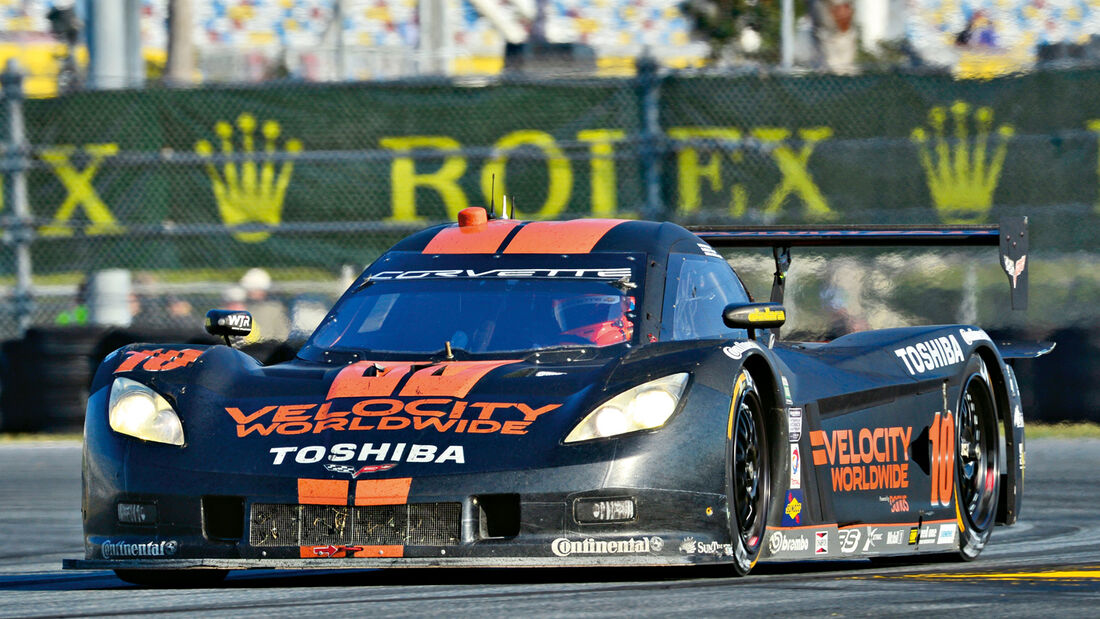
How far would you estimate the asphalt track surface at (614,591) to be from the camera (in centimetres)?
531

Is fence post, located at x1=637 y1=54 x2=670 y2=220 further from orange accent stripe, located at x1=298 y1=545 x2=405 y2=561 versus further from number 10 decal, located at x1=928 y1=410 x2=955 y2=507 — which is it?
orange accent stripe, located at x1=298 y1=545 x2=405 y2=561

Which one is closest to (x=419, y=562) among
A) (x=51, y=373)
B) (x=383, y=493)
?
(x=383, y=493)

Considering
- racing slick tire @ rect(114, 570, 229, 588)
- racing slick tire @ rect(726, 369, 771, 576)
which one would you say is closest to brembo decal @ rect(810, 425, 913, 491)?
racing slick tire @ rect(726, 369, 771, 576)

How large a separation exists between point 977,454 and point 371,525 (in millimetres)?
3213

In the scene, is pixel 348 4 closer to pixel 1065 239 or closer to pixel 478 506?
pixel 1065 239

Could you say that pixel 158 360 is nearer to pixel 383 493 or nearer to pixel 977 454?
pixel 383 493

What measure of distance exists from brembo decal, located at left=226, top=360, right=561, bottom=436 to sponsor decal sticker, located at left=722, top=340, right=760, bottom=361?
60cm

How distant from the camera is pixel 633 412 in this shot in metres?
5.80

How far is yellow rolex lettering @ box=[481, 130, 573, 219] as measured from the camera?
51.5ft

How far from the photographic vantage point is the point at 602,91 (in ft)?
51.7

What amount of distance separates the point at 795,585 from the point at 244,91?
11.1 m

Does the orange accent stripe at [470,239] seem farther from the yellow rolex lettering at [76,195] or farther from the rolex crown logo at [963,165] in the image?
the yellow rolex lettering at [76,195]

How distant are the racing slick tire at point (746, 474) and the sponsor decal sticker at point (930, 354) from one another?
124 cm

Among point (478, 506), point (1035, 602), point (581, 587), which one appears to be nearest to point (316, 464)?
point (478, 506)
